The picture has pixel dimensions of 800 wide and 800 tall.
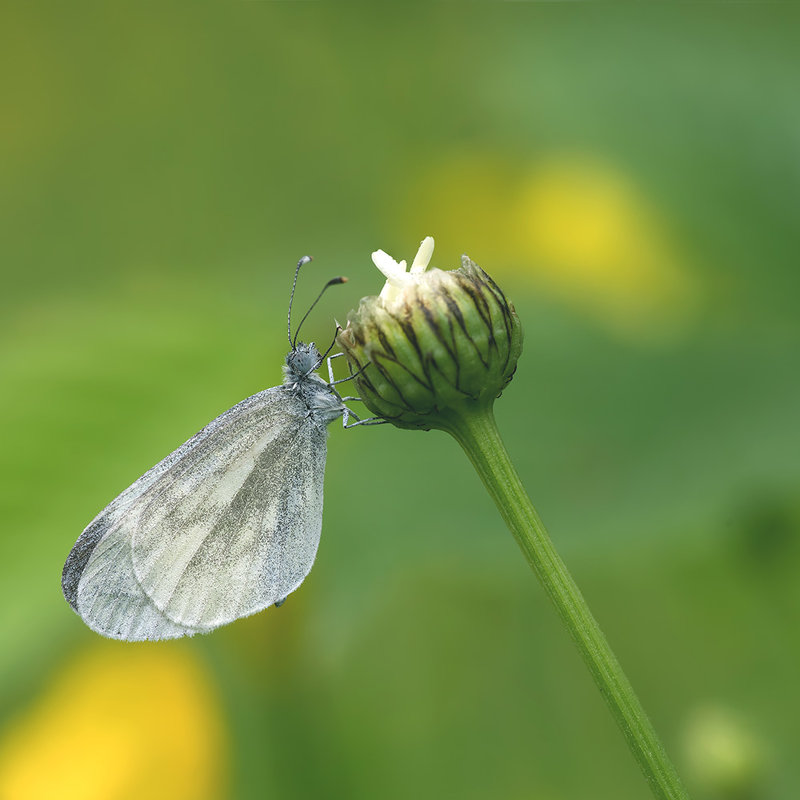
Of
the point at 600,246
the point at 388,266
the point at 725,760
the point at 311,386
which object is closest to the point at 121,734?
the point at 311,386

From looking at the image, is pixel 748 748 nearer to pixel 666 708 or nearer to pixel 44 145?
pixel 666 708

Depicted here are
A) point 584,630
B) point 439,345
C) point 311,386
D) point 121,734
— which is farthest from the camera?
point 121,734

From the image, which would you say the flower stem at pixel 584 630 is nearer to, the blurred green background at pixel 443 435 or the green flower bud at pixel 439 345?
the green flower bud at pixel 439 345

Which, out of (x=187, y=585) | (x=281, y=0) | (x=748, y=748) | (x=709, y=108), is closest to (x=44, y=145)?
(x=281, y=0)

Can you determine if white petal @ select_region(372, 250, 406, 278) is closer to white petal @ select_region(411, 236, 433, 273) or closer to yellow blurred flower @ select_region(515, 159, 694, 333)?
white petal @ select_region(411, 236, 433, 273)

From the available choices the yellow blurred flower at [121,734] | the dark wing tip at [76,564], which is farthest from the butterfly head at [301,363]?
the yellow blurred flower at [121,734]

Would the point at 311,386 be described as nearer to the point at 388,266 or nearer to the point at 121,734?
the point at 388,266
